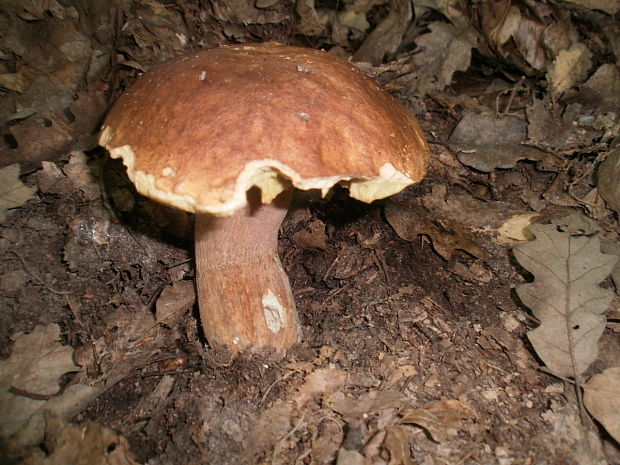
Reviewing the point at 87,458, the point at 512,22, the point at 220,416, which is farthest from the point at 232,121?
the point at 512,22

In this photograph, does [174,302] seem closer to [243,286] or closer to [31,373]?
[243,286]

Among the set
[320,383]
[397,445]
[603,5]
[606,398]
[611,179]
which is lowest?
[320,383]

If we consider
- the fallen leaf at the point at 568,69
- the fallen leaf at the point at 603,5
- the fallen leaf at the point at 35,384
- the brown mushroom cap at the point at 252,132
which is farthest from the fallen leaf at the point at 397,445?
the fallen leaf at the point at 603,5

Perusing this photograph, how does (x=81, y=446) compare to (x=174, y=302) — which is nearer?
(x=81, y=446)

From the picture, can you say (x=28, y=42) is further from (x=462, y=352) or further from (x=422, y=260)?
(x=462, y=352)

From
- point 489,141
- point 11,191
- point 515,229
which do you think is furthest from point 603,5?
point 11,191

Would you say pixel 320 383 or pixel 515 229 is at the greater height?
pixel 515 229

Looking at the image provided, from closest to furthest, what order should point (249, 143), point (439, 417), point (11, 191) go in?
point (249, 143) < point (439, 417) < point (11, 191)

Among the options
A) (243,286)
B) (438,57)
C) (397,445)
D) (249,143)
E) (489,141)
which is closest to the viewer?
(249,143)
